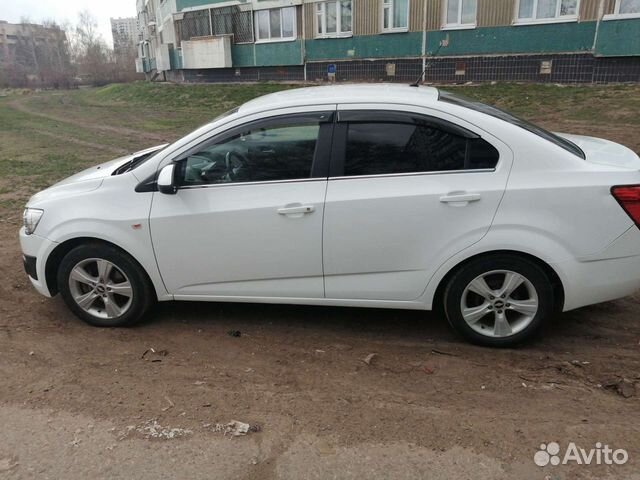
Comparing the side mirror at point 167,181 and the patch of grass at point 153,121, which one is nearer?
the side mirror at point 167,181

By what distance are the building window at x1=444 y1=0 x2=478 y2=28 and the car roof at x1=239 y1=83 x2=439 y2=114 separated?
17.6 m

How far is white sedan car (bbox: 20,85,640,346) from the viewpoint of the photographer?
3416 millimetres

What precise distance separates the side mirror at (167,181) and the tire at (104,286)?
627mm

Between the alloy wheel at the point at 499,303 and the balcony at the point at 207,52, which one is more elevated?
the balcony at the point at 207,52

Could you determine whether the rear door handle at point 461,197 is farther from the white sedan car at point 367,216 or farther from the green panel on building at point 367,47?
the green panel on building at point 367,47

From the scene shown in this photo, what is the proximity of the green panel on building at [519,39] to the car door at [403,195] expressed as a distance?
17.0 metres

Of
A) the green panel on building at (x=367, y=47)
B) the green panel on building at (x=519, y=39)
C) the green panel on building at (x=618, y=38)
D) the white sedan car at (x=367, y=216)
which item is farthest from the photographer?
the green panel on building at (x=367, y=47)

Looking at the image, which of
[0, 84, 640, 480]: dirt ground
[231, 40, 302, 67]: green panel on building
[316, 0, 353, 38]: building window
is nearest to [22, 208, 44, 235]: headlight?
[0, 84, 640, 480]: dirt ground

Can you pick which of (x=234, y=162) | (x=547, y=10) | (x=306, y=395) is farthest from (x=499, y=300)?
(x=547, y=10)

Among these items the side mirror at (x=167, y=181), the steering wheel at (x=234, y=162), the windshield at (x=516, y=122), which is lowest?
the side mirror at (x=167, y=181)

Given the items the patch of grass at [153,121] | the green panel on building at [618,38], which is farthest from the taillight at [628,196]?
the green panel on building at [618,38]

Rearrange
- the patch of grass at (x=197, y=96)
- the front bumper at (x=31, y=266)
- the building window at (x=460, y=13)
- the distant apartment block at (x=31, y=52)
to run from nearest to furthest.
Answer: the front bumper at (x=31, y=266) → the building window at (x=460, y=13) → the patch of grass at (x=197, y=96) → the distant apartment block at (x=31, y=52)

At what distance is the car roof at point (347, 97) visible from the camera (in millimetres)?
3709

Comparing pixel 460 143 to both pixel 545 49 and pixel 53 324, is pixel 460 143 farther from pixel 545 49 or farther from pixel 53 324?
pixel 545 49
